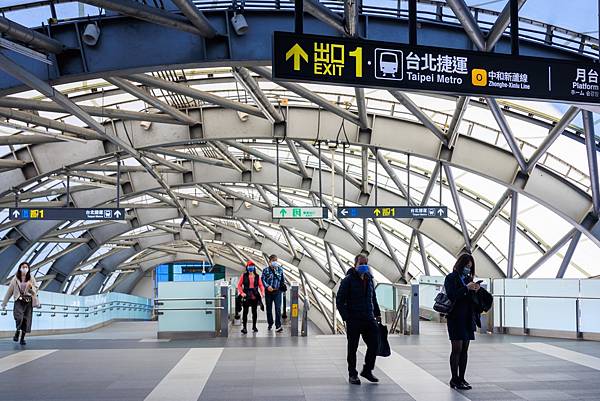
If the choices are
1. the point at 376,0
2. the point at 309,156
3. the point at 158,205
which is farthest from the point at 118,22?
the point at 158,205

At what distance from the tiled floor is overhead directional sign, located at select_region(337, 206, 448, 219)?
11.3m

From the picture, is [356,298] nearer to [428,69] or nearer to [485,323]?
[428,69]

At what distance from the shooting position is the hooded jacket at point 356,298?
1088 cm

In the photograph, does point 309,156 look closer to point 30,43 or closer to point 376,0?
point 376,0

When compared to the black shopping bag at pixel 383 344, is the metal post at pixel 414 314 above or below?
below

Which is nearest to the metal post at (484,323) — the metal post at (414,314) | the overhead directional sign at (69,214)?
the metal post at (414,314)

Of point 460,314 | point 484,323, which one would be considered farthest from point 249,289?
point 460,314

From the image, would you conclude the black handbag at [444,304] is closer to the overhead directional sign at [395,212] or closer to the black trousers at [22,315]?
the black trousers at [22,315]

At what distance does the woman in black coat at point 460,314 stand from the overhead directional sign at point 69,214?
2051 cm

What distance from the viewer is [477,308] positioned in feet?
35.2

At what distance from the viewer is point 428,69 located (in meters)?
10.7

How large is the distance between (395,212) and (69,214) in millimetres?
11389

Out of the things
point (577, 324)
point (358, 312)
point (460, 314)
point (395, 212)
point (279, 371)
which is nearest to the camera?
point (460, 314)

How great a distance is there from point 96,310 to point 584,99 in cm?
3159
